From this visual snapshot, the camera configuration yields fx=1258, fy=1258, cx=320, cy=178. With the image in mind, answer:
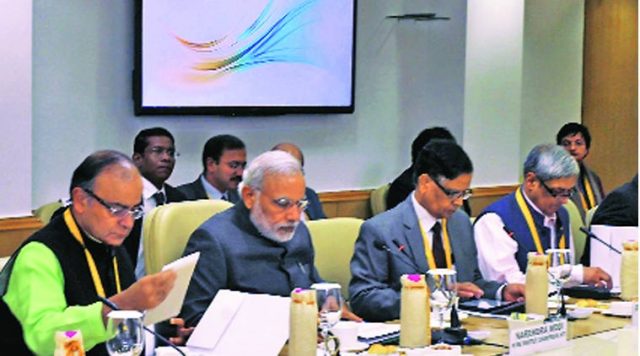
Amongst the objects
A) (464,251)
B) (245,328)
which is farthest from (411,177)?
(245,328)

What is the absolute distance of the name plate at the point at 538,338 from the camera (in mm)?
3484

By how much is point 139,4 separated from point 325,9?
1514 millimetres

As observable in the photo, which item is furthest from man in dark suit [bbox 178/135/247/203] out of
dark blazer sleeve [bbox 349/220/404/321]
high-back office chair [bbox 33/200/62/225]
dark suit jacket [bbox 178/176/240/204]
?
dark blazer sleeve [bbox 349/220/404/321]

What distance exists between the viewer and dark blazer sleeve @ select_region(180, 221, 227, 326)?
3.93 m

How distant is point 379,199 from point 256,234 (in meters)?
3.83

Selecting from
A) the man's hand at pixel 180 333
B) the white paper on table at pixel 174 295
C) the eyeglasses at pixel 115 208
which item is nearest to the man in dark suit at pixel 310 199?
the man's hand at pixel 180 333

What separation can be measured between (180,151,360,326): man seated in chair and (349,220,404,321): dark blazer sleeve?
0.28 m

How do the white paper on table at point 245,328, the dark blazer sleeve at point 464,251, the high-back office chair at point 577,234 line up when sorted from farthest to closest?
the high-back office chair at point 577,234 → the dark blazer sleeve at point 464,251 → the white paper on table at point 245,328

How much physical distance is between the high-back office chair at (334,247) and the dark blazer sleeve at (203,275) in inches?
26.0

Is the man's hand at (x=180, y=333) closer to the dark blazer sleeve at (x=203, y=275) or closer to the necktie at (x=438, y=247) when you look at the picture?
the dark blazer sleeve at (x=203, y=275)

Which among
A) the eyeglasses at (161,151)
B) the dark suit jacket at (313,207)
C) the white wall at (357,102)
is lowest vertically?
the dark suit jacket at (313,207)

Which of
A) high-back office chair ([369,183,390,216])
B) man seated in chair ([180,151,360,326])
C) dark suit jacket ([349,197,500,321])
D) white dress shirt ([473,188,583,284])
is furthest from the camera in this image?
high-back office chair ([369,183,390,216])

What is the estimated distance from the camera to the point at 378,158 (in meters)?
8.23

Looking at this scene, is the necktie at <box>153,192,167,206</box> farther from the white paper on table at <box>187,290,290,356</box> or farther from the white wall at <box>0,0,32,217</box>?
the white paper on table at <box>187,290,290,356</box>
